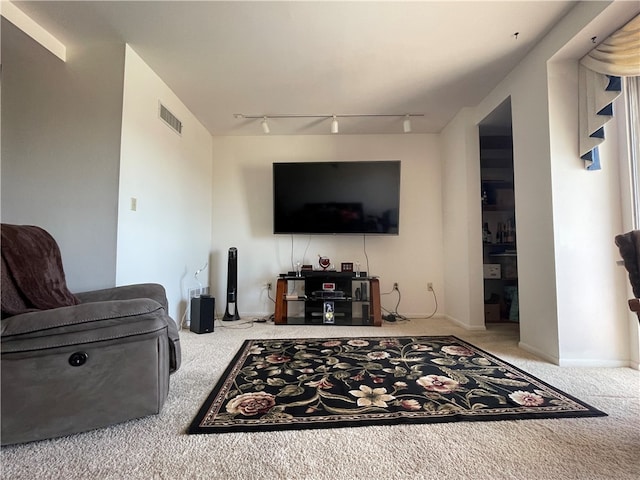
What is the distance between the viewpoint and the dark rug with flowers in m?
1.37

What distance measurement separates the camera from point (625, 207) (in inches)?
79.8

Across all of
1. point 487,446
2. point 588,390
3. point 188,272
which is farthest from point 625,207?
point 188,272

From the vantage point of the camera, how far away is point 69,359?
119 centimetres

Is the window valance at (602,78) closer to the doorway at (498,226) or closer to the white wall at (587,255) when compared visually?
the white wall at (587,255)

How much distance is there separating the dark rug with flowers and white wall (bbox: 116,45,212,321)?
1.13m

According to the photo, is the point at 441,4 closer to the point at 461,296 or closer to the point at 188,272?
the point at 461,296

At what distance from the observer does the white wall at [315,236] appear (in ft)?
12.7

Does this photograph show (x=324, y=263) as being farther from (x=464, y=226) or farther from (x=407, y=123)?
(x=407, y=123)

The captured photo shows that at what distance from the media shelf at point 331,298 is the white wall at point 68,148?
184cm

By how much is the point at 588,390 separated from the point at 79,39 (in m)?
4.03

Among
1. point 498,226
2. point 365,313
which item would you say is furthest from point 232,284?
point 498,226

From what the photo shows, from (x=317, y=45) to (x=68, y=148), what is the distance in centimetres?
200

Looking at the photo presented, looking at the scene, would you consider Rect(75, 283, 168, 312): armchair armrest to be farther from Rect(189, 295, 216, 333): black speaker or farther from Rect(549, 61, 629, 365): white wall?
Rect(549, 61, 629, 365): white wall

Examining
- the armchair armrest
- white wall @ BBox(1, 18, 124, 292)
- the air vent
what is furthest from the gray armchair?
the air vent
